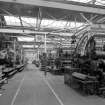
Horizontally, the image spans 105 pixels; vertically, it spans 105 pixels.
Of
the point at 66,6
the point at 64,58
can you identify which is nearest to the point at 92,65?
the point at 66,6

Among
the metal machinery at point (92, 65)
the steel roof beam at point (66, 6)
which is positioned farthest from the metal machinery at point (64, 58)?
the steel roof beam at point (66, 6)

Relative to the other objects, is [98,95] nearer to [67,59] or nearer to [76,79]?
[76,79]

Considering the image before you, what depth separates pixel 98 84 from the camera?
392 cm

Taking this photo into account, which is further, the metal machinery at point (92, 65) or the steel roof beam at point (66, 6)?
the metal machinery at point (92, 65)

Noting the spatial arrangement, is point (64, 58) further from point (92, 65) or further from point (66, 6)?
point (66, 6)

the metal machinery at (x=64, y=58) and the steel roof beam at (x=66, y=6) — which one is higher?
the steel roof beam at (x=66, y=6)

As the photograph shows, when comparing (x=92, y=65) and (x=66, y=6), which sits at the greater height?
(x=66, y=6)

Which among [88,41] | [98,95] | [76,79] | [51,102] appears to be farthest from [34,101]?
[88,41]

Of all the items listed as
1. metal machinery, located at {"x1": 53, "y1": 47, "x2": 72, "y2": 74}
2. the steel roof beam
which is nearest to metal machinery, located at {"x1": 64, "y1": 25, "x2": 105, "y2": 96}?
the steel roof beam

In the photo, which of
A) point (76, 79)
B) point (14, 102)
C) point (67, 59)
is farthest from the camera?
point (67, 59)

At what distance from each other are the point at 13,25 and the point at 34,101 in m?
7.11

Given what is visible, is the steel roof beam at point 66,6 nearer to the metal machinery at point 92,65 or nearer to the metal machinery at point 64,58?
the metal machinery at point 92,65

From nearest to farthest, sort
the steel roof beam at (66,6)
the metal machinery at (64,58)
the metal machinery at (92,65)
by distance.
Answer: the steel roof beam at (66,6)
the metal machinery at (92,65)
the metal machinery at (64,58)

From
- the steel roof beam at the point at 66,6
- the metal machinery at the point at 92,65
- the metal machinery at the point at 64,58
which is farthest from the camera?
the metal machinery at the point at 64,58
